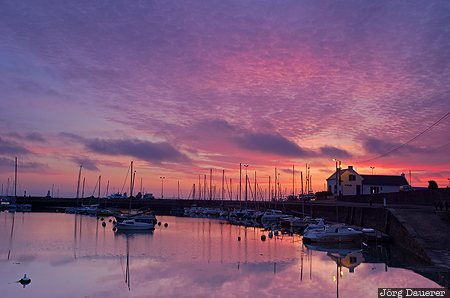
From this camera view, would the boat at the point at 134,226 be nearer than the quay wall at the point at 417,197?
No

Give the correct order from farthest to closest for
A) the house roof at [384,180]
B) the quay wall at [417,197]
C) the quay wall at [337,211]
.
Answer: the house roof at [384,180], the quay wall at [417,197], the quay wall at [337,211]

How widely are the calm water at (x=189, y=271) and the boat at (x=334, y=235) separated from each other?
2.38 metres

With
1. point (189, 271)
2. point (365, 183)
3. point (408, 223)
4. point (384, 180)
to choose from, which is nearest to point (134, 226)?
point (189, 271)

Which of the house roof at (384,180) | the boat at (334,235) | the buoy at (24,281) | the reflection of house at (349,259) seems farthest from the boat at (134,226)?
the house roof at (384,180)

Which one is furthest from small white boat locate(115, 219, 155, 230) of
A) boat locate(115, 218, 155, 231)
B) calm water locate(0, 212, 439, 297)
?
calm water locate(0, 212, 439, 297)

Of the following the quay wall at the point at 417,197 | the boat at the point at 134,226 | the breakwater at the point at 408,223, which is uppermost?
the quay wall at the point at 417,197

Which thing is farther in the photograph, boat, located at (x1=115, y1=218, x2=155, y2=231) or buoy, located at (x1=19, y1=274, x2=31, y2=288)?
boat, located at (x1=115, y1=218, x2=155, y2=231)

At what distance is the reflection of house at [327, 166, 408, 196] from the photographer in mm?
107062

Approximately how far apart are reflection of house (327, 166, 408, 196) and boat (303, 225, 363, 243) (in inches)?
1987

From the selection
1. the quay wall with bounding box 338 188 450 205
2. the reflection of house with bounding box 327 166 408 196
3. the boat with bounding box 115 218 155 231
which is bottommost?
the boat with bounding box 115 218 155 231

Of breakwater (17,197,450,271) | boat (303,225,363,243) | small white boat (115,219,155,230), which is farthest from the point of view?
small white boat (115,219,155,230)

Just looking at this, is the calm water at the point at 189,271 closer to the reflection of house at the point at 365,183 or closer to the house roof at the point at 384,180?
the reflection of house at the point at 365,183

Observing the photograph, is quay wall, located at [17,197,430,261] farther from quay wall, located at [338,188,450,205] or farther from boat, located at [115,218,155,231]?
boat, located at [115,218,155,231]

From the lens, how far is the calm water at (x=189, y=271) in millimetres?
28484
